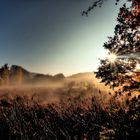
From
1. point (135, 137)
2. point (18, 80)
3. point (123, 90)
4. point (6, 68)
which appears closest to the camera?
point (135, 137)

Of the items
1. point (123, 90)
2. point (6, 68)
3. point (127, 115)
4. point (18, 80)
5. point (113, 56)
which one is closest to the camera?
point (127, 115)

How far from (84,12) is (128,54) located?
2747 mm

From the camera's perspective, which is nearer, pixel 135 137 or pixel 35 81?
pixel 135 137

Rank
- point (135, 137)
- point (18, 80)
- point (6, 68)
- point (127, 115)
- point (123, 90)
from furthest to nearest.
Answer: point (18, 80), point (6, 68), point (123, 90), point (127, 115), point (135, 137)

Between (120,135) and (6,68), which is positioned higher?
(6,68)

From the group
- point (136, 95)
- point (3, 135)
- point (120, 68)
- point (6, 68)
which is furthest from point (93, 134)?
point (6, 68)

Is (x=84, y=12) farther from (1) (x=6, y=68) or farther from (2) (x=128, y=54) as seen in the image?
(1) (x=6, y=68)

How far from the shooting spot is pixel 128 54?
13.0 m

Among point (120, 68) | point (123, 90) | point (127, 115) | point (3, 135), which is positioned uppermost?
point (120, 68)

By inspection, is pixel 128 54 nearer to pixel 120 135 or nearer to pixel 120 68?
pixel 120 68

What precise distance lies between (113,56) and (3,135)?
619 centimetres

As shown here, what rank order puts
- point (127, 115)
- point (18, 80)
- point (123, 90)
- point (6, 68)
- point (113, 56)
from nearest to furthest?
point (127, 115), point (123, 90), point (113, 56), point (6, 68), point (18, 80)

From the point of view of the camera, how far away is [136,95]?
12031 millimetres

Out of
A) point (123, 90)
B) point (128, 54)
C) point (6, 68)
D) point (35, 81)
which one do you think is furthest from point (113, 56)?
point (35, 81)
